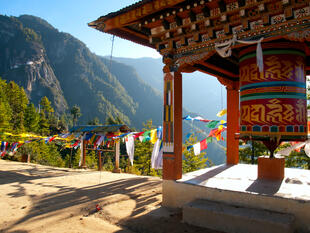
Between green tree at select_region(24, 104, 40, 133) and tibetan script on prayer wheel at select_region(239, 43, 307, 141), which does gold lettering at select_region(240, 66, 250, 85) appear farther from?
green tree at select_region(24, 104, 40, 133)

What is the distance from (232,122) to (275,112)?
3626 millimetres

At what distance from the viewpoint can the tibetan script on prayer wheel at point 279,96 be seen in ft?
17.1

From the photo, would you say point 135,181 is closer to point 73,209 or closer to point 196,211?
point 73,209

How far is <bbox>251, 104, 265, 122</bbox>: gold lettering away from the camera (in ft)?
Result: 17.6

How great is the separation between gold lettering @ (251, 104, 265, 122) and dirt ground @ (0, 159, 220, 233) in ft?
9.03

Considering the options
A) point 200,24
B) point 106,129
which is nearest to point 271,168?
point 200,24

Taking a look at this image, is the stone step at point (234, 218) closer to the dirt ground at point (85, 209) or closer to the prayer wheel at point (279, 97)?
the dirt ground at point (85, 209)

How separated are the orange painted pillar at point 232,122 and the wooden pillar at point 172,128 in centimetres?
351

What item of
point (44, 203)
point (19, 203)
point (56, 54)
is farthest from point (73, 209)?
point (56, 54)

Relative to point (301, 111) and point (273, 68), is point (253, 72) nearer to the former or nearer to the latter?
point (273, 68)

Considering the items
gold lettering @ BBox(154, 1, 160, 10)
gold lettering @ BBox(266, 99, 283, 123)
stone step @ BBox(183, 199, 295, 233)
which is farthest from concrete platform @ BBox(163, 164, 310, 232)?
gold lettering @ BBox(154, 1, 160, 10)

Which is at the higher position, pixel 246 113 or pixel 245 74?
pixel 245 74

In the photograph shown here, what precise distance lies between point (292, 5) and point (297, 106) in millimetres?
2135

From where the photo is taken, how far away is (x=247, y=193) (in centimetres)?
452
